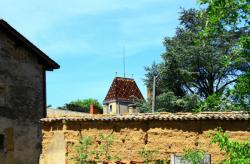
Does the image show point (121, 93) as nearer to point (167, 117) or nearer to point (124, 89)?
point (124, 89)

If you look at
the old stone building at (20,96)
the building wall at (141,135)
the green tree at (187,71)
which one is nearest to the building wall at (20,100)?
the old stone building at (20,96)

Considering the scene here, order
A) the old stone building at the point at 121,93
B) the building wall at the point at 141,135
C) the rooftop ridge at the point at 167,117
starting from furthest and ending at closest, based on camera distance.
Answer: the old stone building at the point at 121,93
the building wall at the point at 141,135
the rooftop ridge at the point at 167,117

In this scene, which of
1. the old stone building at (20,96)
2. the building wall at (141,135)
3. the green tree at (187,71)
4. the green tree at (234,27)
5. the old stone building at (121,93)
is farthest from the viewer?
the old stone building at (121,93)

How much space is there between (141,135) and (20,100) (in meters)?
8.47

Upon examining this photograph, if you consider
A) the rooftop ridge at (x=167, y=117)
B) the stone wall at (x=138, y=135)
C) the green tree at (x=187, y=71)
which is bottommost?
the stone wall at (x=138, y=135)

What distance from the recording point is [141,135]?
17.8 m

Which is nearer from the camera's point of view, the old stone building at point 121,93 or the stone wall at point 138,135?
the stone wall at point 138,135

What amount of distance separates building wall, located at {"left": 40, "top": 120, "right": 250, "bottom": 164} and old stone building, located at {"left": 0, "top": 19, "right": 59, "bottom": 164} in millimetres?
4660

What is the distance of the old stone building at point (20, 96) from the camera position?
2331cm

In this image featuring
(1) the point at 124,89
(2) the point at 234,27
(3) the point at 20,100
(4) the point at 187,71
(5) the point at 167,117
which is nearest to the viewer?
(2) the point at 234,27

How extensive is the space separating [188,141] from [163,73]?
18.7 meters

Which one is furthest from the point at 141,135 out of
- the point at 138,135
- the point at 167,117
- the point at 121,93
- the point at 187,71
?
the point at 121,93

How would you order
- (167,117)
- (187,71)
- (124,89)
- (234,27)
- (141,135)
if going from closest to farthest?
(234,27) < (167,117) < (141,135) < (187,71) < (124,89)

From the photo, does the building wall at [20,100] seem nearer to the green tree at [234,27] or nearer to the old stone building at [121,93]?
the green tree at [234,27]
